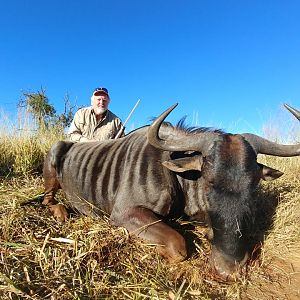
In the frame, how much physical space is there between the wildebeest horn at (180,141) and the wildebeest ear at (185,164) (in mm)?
82

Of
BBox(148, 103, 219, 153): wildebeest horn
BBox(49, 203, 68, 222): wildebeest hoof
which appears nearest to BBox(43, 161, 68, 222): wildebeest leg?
BBox(49, 203, 68, 222): wildebeest hoof

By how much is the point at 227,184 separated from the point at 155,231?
73cm

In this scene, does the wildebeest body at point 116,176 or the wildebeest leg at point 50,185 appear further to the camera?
the wildebeest leg at point 50,185

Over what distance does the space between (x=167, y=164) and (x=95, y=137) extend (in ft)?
9.63

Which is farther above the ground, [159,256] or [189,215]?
[189,215]

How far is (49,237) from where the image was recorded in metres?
3.05

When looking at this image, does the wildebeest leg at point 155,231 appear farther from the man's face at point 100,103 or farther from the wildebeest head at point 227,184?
the man's face at point 100,103

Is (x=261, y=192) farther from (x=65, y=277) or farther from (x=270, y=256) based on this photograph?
(x=65, y=277)

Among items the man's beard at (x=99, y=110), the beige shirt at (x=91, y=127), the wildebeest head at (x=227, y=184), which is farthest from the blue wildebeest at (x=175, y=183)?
the man's beard at (x=99, y=110)

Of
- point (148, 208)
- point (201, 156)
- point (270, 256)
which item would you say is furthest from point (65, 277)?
point (270, 256)

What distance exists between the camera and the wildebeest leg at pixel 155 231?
A: 303 cm

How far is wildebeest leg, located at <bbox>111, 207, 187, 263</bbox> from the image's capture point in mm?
3025

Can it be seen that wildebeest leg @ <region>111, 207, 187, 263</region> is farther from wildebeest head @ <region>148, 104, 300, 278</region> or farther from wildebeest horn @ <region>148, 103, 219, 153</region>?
wildebeest horn @ <region>148, 103, 219, 153</region>

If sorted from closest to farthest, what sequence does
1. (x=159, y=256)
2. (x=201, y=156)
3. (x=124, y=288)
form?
1. (x=124, y=288)
2. (x=159, y=256)
3. (x=201, y=156)
